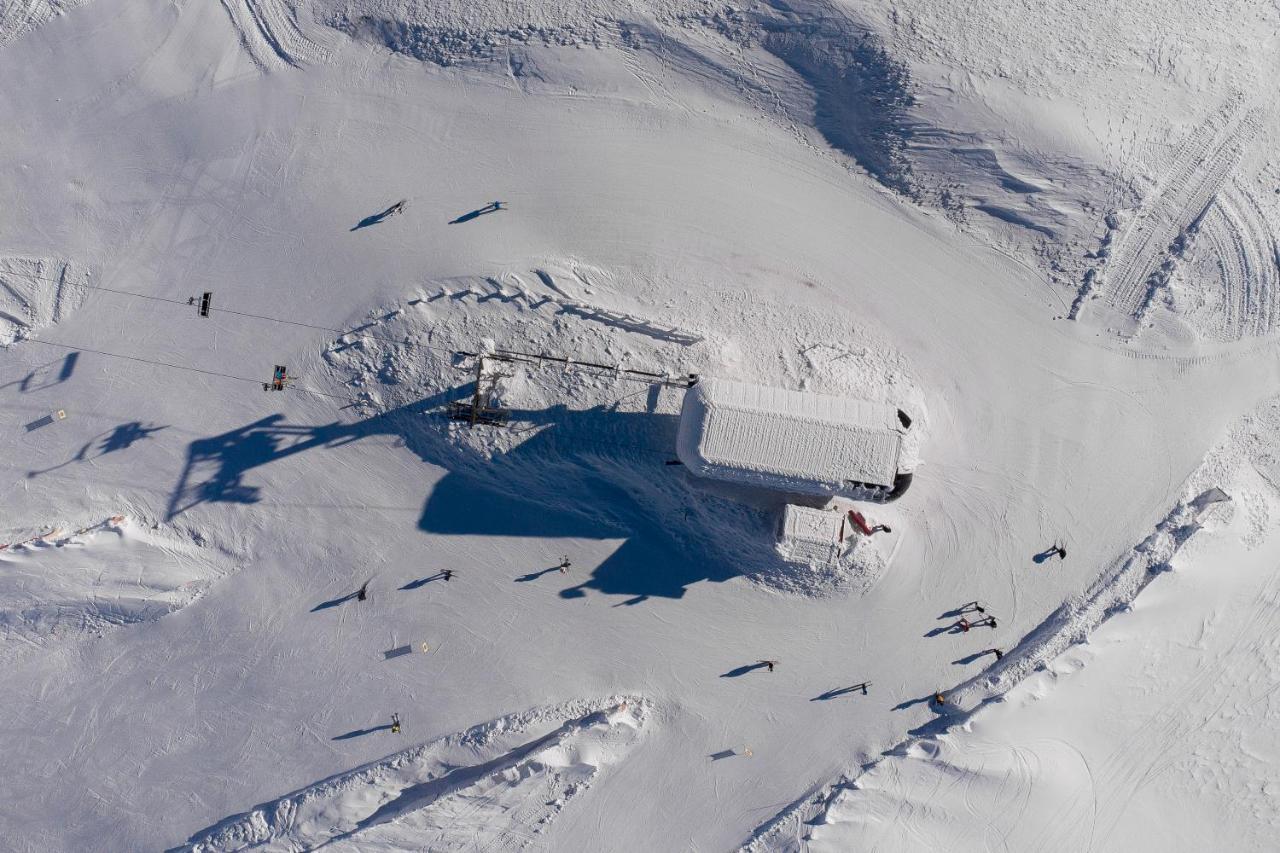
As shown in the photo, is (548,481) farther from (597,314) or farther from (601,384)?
(597,314)

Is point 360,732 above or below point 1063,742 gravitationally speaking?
below

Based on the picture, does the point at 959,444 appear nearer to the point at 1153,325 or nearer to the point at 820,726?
the point at 1153,325

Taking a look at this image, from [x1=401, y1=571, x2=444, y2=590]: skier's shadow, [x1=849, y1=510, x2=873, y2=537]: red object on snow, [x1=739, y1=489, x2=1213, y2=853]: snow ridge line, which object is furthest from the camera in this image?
[x1=401, y1=571, x2=444, y2=590]: skier's shadow

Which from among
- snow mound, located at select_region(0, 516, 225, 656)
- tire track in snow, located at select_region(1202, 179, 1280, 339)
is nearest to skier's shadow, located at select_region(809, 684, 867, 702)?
tire track in snow, located at select_region(1202, 179, 1280, 339)

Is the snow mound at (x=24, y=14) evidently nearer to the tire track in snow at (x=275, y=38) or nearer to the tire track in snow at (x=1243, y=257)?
the tire track in snow at (x=275, y=38)

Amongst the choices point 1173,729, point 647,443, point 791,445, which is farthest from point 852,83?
point 1173,729

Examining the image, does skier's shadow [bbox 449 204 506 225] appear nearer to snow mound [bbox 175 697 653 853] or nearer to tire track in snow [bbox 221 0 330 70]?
tire track in snow [bbox 221 0 330 70]
